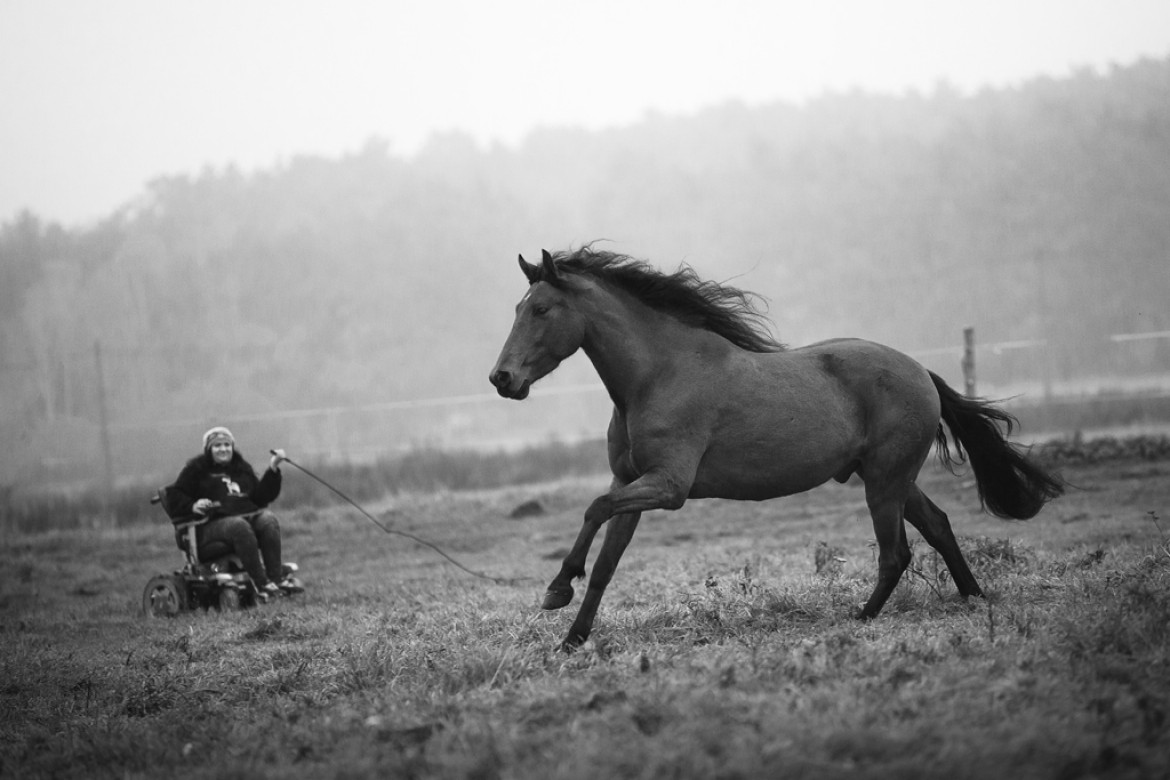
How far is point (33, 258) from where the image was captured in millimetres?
61250

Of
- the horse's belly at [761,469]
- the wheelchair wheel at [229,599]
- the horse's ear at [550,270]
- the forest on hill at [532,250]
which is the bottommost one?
the wheelchair wheel at [229,599]

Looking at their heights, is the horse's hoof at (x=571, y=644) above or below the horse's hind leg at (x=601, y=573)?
below

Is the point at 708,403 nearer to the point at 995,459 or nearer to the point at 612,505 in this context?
the point at 612,505

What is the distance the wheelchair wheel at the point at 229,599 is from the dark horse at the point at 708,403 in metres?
5.30

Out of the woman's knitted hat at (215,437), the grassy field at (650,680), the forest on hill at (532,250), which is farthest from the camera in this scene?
the forest on hill at (532,250)

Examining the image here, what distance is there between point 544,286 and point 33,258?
205ft

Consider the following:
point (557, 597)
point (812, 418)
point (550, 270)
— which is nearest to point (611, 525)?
point (557, 597)

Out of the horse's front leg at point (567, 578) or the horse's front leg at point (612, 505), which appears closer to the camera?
the horse's front leg at point (612, 505)

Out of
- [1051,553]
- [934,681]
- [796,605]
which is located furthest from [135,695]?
[1051,553]

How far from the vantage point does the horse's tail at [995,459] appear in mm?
7906

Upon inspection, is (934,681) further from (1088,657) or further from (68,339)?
(68,339)

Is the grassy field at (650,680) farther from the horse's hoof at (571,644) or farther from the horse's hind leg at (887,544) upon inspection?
the horse's hind leg at (887,544)

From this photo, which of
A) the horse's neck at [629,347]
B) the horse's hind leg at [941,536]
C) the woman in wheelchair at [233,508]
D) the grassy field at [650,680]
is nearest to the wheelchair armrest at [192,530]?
the woman in wheelchair at [233,508]

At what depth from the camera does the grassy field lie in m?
4.05
